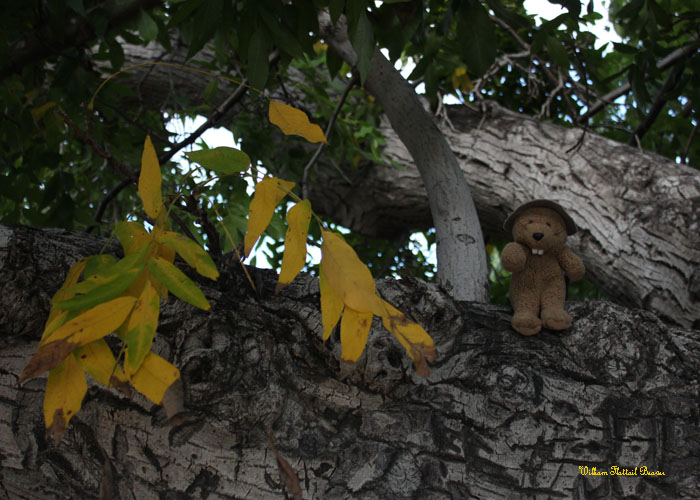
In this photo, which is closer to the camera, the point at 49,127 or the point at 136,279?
the point at 136,279

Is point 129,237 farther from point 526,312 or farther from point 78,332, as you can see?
point 526,312

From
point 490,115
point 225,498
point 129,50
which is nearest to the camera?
point 225,498

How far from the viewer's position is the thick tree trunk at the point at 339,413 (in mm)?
1124


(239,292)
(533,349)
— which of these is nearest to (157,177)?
(239,292)

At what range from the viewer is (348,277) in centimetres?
86

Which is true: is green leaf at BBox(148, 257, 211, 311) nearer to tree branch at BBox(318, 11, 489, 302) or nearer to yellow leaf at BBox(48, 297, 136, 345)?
yellow leaf at BBox(48, 297, 136, 345)

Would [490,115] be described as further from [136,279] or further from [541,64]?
[136,279]

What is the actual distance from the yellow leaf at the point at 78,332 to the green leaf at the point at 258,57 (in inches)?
30.6

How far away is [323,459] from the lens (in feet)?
3.75

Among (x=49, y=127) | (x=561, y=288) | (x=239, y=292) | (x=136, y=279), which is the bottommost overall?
(x=136, y=279)

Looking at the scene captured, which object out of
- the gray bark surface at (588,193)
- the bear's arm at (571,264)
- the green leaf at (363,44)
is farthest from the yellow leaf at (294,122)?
the gray bark surface at (588,193)

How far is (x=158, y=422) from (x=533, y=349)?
0.73 meters

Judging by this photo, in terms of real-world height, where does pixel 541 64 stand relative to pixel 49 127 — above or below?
above
